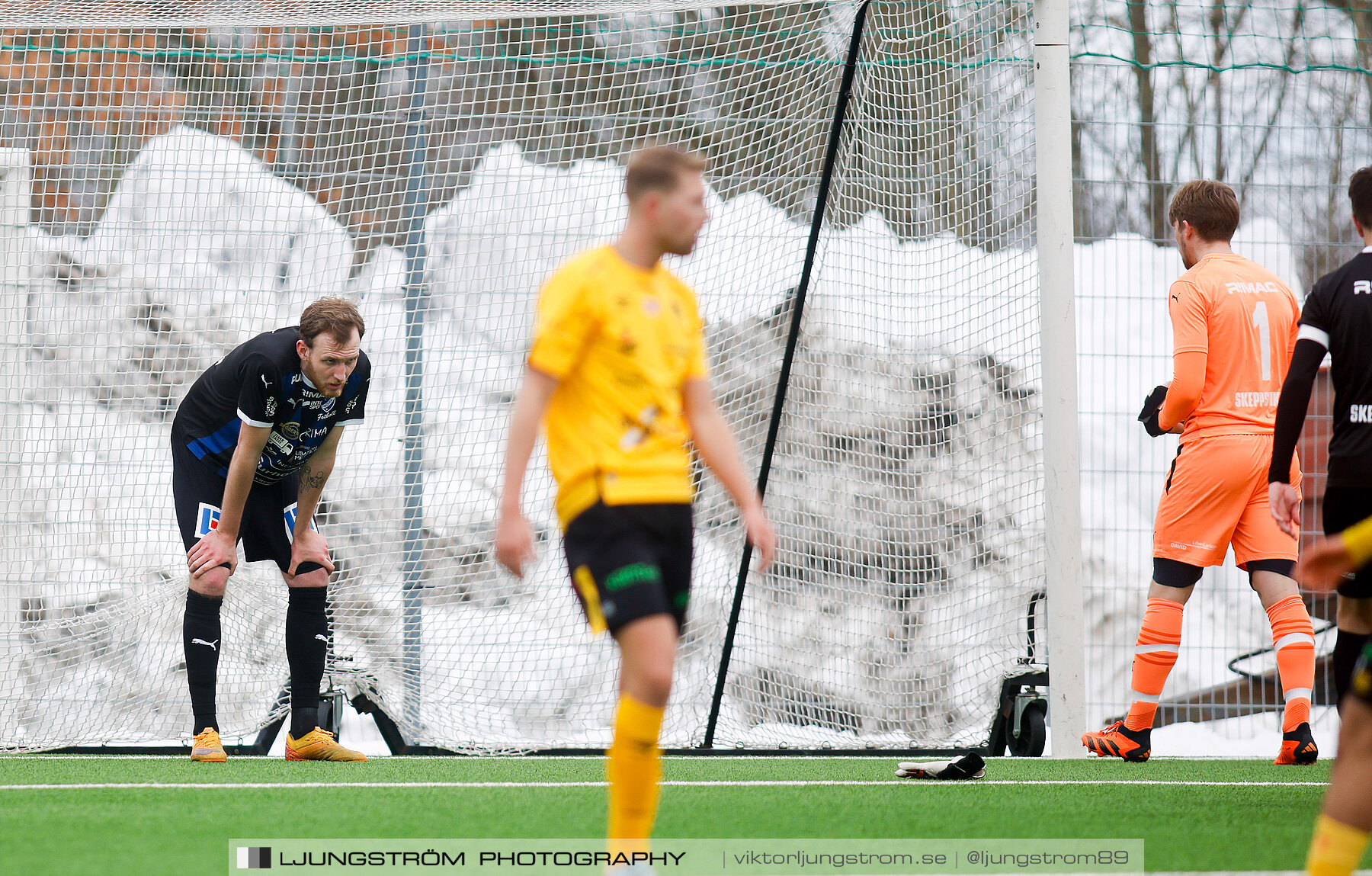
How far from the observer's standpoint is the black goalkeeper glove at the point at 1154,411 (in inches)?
172

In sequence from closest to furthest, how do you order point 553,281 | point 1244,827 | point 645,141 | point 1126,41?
point 553,281 → point 1244,827 → point 645,141 → point 1126,41

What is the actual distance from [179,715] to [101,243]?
226cm

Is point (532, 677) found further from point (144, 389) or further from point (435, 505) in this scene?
point (144, 389)

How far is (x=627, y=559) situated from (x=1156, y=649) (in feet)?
9.14

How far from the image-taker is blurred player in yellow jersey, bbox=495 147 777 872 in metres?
2.14

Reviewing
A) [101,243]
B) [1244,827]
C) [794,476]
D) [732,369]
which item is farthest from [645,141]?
[1244,827]

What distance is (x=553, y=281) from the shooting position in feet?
7.52

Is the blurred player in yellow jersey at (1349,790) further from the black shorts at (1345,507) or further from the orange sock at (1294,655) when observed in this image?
the orange sock at (1294,655)

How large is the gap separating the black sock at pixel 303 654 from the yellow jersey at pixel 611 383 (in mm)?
2469

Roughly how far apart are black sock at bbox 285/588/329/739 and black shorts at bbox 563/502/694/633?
8.25ft

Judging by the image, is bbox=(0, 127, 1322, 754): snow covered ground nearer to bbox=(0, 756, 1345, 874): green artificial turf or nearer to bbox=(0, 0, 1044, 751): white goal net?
bbox=(0, 0, 1044, 751): white goal net

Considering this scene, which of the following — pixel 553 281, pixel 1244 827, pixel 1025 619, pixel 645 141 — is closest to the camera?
pixel 553 281

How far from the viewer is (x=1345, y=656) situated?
2.92 metres

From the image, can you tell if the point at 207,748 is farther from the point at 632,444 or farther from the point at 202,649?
the point at 632,444
